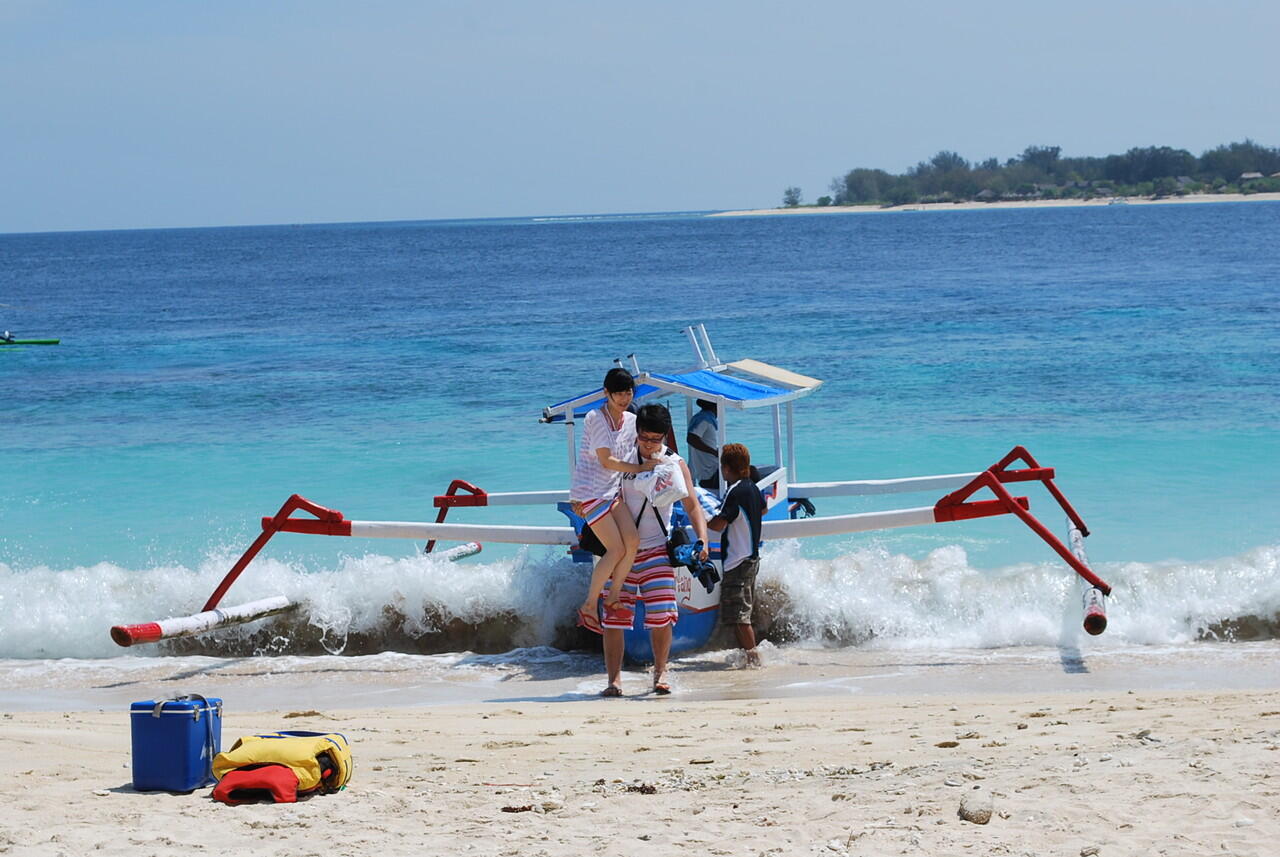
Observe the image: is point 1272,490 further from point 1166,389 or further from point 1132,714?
point 1132,714

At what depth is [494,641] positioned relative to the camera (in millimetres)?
9828

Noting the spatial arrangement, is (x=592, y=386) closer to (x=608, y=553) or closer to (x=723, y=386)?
(x=723, y=386)

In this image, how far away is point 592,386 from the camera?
23922mm

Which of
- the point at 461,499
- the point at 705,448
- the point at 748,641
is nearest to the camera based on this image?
the point at 748,641

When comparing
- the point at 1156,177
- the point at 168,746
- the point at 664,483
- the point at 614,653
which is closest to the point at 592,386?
the point at 614,653

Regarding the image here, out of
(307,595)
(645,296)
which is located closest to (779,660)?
(307,595)

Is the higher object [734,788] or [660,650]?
[734,788]

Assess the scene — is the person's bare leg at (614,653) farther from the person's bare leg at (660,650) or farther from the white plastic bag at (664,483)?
the white plastic bag at (664,483)

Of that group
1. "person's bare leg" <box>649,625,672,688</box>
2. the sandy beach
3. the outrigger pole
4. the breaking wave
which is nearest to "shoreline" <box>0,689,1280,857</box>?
the sandy beach

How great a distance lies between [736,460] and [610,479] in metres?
1.03

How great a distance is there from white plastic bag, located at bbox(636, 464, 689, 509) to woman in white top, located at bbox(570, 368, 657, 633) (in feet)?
0.19

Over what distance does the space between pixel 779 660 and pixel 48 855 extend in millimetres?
5198

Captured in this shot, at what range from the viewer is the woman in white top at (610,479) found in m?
7.65

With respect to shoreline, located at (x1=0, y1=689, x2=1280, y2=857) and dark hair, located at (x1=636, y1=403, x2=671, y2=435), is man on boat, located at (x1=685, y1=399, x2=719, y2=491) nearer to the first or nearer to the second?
dark hair, located at (x1=636, y1=403, x2=671, y2=435)
